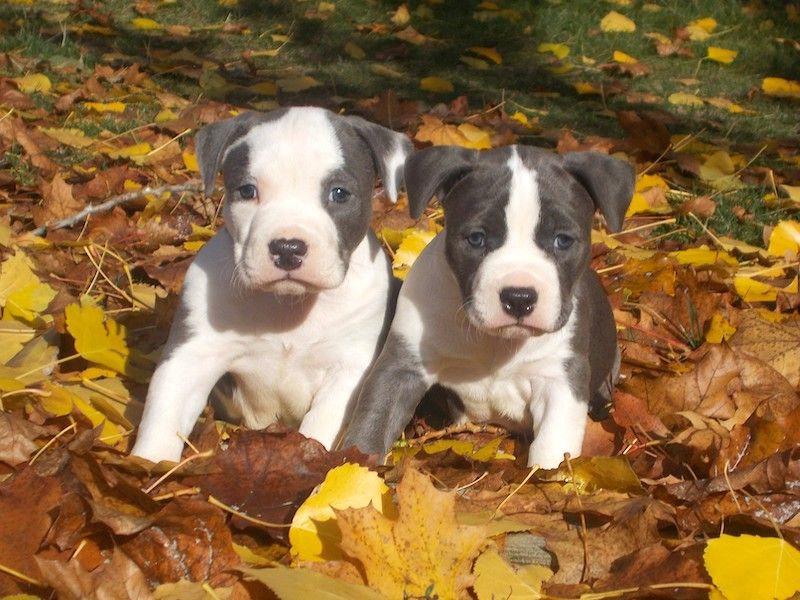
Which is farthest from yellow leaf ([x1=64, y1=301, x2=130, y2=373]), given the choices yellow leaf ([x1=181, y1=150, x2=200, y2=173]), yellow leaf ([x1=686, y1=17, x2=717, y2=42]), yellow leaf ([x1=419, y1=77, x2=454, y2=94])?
yellow leaf ([x1=686, y1=17, x2=717, y2=42])

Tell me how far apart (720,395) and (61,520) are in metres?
2.44

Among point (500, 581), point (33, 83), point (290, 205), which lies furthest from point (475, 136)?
point (500, 581)

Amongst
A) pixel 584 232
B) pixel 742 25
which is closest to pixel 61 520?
pixel 584 232

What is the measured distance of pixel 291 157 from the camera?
13.6ft

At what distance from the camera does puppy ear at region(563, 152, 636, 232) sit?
4227 mm

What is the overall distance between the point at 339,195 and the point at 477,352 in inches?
30.5

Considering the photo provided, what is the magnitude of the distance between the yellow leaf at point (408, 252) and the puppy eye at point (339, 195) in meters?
1.19

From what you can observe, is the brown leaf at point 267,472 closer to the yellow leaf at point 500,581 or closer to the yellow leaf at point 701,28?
the yellow leaf at point 500,581

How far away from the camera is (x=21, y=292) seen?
15.9 ft

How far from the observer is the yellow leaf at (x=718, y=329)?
5031 mm

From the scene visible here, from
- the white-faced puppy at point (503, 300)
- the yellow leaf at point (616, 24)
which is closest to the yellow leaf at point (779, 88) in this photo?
the yellow leaf at point (616, 24)

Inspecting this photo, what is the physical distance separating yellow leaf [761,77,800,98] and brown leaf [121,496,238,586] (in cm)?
828

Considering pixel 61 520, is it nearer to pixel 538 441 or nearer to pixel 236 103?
pixel 538 441

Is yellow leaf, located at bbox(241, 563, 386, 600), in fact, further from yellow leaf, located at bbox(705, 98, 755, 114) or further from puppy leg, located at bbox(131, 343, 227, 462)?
yellow leaf, located at bbox(705, 98, 755, 114)
